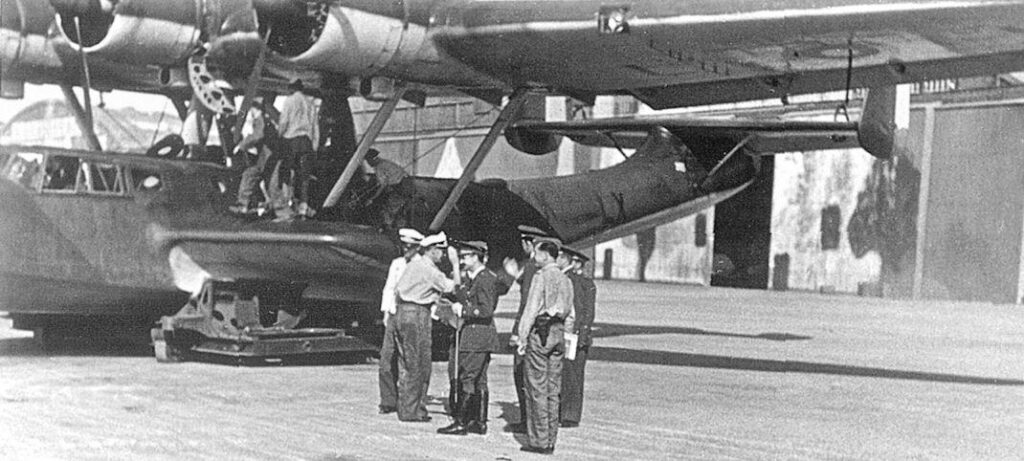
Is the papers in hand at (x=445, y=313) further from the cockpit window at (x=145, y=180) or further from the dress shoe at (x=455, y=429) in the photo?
the cockpit window at (x=145, y=180)

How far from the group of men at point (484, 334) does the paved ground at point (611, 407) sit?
0.74 ft

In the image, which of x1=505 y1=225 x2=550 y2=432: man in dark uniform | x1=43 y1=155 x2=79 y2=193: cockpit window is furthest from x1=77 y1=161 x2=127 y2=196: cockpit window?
x1=505 y1=225 x2=550 y2=432: man in dark uniform

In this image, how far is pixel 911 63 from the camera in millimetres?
12688

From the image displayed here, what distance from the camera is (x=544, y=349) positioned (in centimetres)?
869

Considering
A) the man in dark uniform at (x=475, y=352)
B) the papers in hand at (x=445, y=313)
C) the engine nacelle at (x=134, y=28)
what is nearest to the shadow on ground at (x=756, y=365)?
the papers in hand at (x=445, y=313)

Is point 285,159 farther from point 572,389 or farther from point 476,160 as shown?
point 572,389

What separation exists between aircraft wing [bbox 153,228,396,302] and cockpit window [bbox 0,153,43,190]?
1322 mm

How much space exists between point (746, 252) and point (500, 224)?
22883 millimetres

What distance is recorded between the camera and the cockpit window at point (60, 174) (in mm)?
12711

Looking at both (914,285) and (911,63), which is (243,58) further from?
(914,285)

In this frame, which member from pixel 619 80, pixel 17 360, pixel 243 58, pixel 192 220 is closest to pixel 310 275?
pixel 192 220

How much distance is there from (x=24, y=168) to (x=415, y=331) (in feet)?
17.2

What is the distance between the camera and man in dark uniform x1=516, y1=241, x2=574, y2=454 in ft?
28.1

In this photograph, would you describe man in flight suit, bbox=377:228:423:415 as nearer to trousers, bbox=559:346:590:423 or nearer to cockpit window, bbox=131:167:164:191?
trousers, bbox=559:346:590:423
